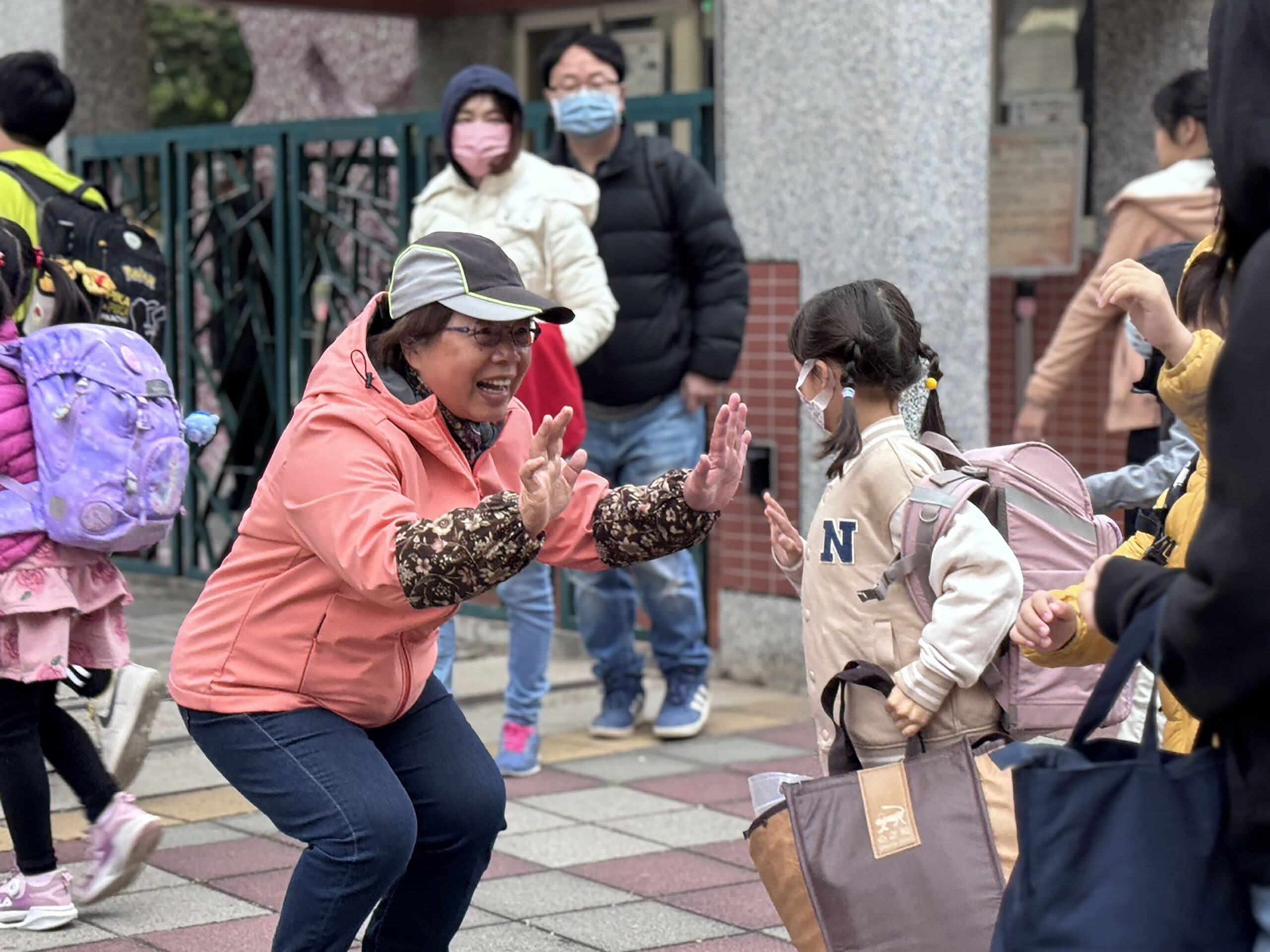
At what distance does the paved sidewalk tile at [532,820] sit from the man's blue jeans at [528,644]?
1.40 feet

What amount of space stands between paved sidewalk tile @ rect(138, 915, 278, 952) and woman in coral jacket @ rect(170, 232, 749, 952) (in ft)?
2.87

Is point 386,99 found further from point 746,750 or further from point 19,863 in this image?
point 19,863

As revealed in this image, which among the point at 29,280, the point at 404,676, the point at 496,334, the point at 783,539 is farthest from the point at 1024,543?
the point at 29,280

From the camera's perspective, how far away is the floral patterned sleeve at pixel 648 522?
357 cm

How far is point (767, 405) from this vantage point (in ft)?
24.6

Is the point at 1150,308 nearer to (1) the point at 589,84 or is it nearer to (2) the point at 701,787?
(2) the point at 701,787

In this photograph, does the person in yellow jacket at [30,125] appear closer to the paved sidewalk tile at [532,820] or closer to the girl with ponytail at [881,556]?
the paved sidewalk tile at [532,820]

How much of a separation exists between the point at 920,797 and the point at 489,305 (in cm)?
112

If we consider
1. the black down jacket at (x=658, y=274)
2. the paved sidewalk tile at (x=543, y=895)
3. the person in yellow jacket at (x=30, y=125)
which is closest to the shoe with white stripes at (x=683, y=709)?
the black down jacket at (x=658, y=274)

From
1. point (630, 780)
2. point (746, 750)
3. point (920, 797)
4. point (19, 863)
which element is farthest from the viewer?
point (746, 750)

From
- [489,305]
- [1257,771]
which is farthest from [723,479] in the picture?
[1257,771]

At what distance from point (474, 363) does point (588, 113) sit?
10.6ft

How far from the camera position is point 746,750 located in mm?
6629

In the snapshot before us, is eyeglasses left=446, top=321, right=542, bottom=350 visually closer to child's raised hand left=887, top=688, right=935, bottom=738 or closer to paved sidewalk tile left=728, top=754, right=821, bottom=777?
child's raised hand left=887, top=688, right=935, bottom=738
